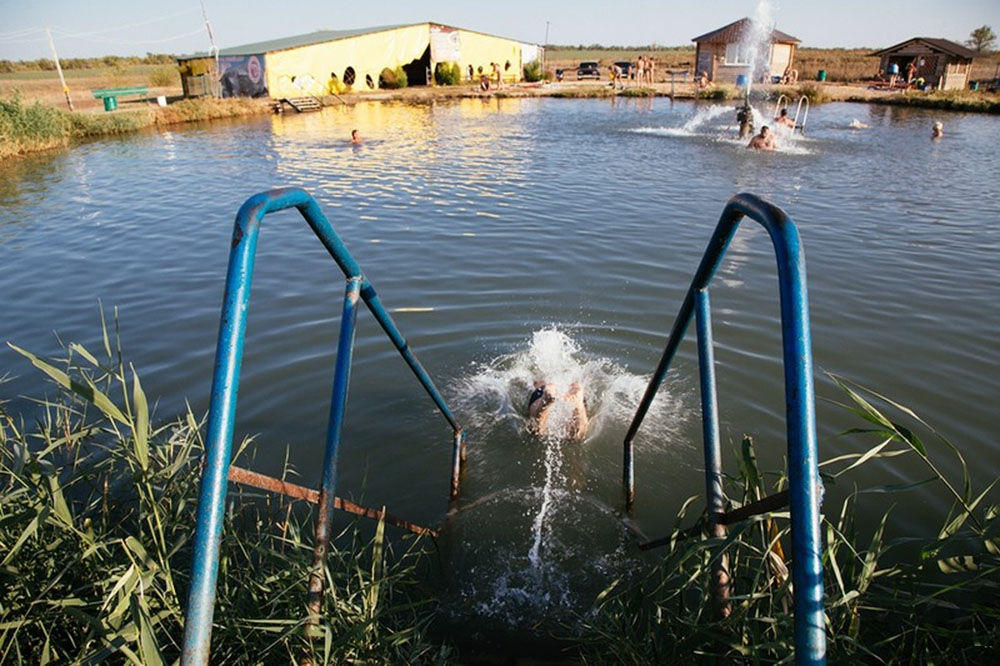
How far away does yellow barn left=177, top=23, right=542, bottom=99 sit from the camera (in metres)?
33.3

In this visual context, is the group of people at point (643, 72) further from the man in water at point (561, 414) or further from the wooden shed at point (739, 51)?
the man in water at point (561, 414)

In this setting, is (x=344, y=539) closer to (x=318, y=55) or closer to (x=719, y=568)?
(x=719, y=568)

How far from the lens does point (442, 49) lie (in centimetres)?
4456

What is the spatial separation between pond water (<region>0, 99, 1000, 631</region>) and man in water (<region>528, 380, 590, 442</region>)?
0.53ft

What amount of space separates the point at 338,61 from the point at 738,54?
2753 centimetres

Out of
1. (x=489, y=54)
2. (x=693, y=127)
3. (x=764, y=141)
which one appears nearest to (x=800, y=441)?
(x=764, y=141)

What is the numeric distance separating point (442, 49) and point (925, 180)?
37172mm

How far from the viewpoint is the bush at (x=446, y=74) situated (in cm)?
4441

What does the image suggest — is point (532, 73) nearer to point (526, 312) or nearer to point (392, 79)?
point (392, 79)

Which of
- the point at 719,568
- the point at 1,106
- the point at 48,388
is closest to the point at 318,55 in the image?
the point at 1,106

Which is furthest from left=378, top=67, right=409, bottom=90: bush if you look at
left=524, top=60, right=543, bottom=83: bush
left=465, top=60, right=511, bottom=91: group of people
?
left=524, top=60, right=543, bottom=83: bush

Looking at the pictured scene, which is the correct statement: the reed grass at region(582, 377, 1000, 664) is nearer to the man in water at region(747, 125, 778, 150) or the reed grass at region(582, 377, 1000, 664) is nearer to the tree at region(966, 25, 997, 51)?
the man in water at region(747, 125, 778, 150)

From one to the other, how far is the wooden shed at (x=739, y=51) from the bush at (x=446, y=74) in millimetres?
16988

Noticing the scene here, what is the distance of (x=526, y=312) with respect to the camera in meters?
7.59
